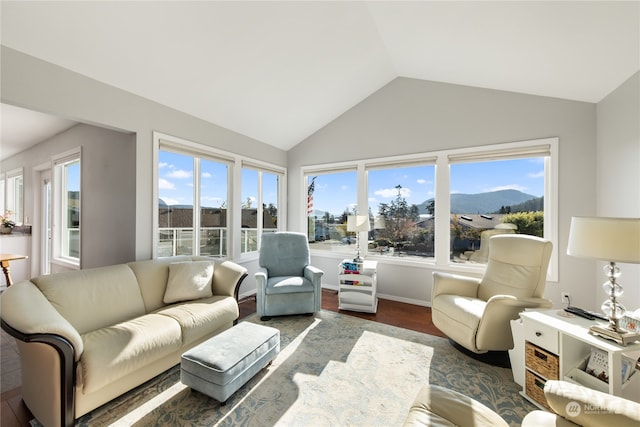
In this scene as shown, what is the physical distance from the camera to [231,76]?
110 inches

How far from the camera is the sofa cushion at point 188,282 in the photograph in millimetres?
2450

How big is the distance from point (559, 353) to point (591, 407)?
2.81 ft

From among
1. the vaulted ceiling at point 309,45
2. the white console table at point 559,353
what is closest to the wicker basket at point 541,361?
the white console table at point 559,353

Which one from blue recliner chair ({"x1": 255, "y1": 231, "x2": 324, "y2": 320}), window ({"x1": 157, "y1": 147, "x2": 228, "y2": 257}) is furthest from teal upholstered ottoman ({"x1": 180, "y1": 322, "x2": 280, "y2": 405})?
window ({"x1": 157, "y1": 147, "x2": 228, "y2": 257})

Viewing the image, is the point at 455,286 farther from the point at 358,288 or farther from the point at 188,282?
the point at 188,282

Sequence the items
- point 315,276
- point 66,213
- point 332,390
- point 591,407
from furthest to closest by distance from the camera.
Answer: point 66,213, point 315,276, point 332,390, point 591,407

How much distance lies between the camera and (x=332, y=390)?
1854 mm

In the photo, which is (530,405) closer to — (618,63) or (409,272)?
(409,272)

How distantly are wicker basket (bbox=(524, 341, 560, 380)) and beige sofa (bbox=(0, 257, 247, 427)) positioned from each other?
251cm

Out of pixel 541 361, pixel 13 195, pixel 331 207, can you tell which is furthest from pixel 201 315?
pixel 13 195

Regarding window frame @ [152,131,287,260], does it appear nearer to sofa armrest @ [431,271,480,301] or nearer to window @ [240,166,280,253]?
window @ [240,166,280,253]

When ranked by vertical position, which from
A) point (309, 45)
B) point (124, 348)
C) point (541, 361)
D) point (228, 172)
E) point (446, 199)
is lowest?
point (541, 361)

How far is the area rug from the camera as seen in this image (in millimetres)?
1596

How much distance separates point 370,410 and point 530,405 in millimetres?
1118
